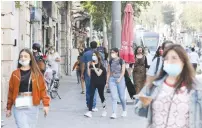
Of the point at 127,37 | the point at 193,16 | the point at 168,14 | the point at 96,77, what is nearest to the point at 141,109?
the point at 96,77

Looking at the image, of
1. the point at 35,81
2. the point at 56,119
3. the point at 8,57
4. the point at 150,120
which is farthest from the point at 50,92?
the point at 150,120

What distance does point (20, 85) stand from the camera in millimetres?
→ 6922

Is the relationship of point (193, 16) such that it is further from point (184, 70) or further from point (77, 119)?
point (184, 70)

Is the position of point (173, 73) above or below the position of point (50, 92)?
above

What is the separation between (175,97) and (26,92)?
8.61ft

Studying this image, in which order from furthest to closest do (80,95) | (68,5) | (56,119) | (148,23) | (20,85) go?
(148,23), (68,5), (80,95), (56,119), (20,85)

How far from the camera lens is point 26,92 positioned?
6969 mm

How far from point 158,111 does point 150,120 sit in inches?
6.2

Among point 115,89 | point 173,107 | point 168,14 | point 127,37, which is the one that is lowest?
point 115,89

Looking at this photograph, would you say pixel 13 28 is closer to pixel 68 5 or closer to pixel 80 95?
pixel 80 95

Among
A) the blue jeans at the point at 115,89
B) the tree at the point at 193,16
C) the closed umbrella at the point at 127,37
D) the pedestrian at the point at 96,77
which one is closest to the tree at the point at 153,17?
the tree at the point at 193,16

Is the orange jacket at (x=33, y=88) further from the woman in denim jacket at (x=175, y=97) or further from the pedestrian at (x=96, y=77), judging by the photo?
the pedestrian at (x=96, y=77)

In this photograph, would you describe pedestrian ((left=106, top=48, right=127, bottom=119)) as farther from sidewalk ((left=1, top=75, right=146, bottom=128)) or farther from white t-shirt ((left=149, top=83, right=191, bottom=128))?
white t-shirt ((left=149, top=83, right=191, bottom=128))

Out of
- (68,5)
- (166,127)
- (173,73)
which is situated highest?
(68,5)
